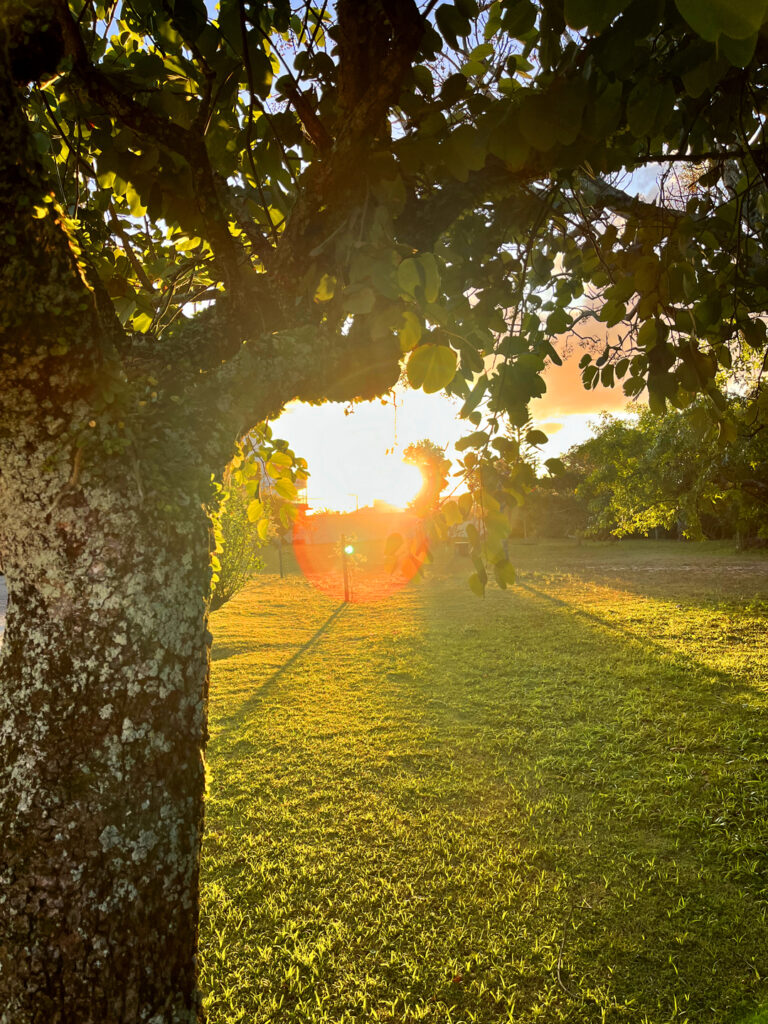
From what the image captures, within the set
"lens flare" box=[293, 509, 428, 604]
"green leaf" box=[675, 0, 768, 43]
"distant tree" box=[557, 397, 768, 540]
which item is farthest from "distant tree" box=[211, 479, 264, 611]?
"green leaf" box=[675, 0, 768, 43]

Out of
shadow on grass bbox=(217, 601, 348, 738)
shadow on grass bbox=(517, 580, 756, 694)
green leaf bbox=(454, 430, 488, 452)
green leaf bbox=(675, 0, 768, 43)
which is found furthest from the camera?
→ shadow on grass bbox=(517, 580, 756, 694)

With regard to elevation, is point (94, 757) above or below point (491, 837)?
above

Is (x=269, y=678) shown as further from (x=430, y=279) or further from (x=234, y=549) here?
A: (x=430, y=279)

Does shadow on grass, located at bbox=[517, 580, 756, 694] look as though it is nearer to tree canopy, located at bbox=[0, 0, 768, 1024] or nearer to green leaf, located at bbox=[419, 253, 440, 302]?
tree canopy, located at bbox=[0, 0, 768, 1024]

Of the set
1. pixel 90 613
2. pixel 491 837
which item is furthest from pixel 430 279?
pixel 491 837

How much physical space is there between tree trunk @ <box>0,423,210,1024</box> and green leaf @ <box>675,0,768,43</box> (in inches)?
50.3

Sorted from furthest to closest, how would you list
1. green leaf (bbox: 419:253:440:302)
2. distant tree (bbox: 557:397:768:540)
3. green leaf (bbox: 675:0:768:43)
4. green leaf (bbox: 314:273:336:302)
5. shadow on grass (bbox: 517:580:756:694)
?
distant tree (bbox: 557:397:768:540)
shadow on grass (bbox: 517:580:756:694)
green leaf (bbox: 314:273:336:302)
green leaf (bbox: 419:253:440:302)
green leaf (bbox: 675:0:768:43)

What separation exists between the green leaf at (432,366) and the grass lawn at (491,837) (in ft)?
9.62

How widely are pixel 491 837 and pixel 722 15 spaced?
175 inches

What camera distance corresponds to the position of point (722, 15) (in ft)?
1.66

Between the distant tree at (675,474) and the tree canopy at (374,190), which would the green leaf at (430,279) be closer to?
the tree canopy at (374,190)

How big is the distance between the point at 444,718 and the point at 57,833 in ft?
18.0

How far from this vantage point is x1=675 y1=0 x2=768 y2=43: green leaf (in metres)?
0.48

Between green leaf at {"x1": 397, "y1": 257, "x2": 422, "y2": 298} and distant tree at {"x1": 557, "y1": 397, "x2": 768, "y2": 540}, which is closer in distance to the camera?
green leaf at {"x1": 397, "y1": 257, "x2": 422, "y2": 298}
